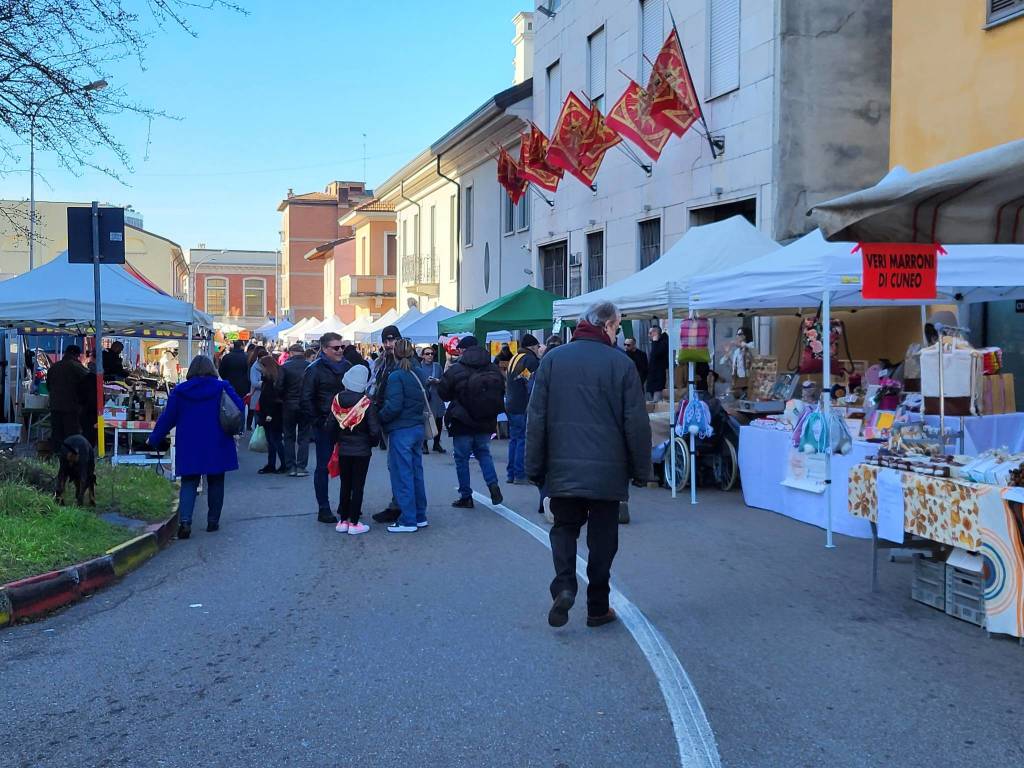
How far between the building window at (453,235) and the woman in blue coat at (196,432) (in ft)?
81.3

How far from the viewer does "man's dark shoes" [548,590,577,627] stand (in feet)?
19.4

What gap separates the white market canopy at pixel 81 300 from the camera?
13.6 metres

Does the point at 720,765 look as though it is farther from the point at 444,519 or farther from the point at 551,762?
the point at 444,519

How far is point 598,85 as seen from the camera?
2238 cm

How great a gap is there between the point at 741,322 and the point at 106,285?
991 centimetres

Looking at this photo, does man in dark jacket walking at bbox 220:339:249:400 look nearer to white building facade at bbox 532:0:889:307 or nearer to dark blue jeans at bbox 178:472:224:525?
white building facade at bbox 532:0:889:307

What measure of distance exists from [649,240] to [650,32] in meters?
4.03

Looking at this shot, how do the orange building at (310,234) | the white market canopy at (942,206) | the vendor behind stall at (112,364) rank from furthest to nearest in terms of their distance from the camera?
the orange building at (310,234) < the vendor behind stall at (112,364) < the white market canopy at (942,206)

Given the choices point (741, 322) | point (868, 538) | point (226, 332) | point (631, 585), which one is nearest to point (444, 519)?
point (631, 585)

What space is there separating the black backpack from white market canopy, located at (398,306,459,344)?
14.7 m

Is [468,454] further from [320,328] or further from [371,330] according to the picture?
[320,328]

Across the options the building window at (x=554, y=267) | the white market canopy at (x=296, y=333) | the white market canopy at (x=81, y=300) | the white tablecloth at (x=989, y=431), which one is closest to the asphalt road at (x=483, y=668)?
the white tablecloth at (x=989, y=431)

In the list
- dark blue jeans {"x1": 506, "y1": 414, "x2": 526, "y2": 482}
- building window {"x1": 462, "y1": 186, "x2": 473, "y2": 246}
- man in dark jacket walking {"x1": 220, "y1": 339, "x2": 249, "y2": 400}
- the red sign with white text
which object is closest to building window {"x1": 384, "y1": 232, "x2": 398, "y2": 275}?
building window {"x1": 462, "y1": 186, "x2": 473, "y2": 246}

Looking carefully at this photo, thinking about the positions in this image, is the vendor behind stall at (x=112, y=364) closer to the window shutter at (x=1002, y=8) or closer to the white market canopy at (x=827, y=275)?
the white market canopy at (x=827, y=275)
